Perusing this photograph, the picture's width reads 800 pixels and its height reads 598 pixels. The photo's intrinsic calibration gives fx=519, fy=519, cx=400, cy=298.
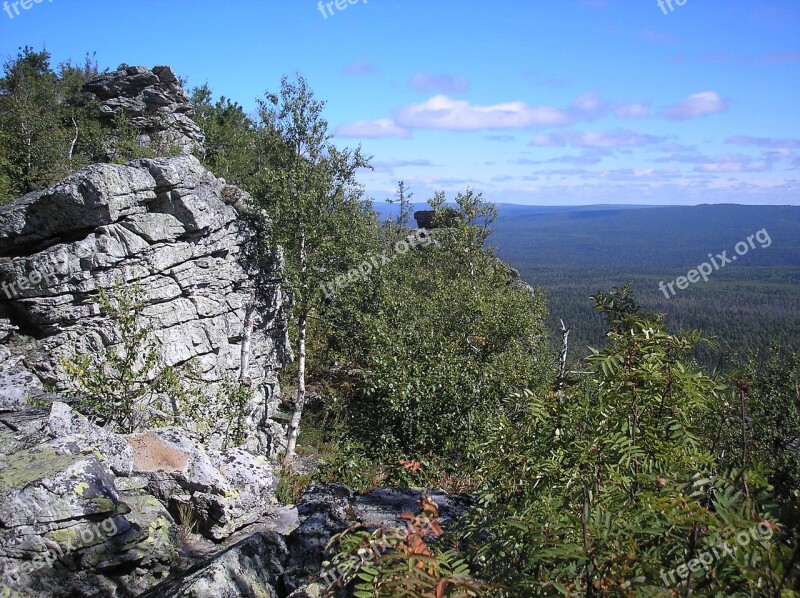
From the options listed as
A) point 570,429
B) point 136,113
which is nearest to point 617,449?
point 570,429

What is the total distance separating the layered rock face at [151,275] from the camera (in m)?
15.2

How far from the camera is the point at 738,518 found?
2.22 meters

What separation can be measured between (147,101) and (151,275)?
19.5 metres

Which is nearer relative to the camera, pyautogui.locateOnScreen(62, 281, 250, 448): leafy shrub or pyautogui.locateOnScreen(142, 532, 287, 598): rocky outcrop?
pyautogui.locateOnScreen(142, 532, 287, 598): rocky outcrop

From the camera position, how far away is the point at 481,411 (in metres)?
12.5

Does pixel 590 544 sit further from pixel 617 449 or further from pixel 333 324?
pixel 333 324

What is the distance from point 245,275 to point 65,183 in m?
7.28
